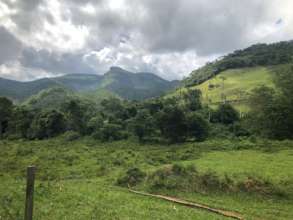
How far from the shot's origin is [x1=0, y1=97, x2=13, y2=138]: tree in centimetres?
8450

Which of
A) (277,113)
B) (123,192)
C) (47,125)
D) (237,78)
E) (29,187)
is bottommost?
(123,192)

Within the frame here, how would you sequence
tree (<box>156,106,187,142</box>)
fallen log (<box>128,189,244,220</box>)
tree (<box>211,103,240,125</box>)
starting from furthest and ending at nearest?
tree (<box>211,103,240,125</box>) → tree (<box>156,106,187,142</box>) → fallen log (<box>128,189,244,220</box>)

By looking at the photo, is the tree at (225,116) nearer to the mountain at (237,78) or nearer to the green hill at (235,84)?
the green hill at (235,84)

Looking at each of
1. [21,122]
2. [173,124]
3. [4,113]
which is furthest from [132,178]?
[4,113]

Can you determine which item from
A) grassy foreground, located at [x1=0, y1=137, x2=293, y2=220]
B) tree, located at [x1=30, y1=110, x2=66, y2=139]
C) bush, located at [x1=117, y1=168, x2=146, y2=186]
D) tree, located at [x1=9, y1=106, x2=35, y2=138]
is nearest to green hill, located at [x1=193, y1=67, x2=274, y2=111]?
tree, located at [x1=30, y1=110, x2=66, y2=139]

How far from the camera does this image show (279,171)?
2342 centimetres

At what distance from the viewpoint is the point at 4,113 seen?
8525 cm

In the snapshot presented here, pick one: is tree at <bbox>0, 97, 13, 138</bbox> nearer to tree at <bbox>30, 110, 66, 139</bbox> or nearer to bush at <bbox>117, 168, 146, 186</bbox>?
tree at <bbox>30, 110, 66, 139</bbox>

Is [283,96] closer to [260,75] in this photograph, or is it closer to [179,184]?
[179,184]

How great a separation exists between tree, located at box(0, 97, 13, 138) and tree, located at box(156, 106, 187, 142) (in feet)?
172

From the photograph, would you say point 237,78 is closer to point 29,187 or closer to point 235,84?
point 235,84

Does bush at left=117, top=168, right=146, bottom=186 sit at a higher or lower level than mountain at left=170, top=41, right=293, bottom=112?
lower

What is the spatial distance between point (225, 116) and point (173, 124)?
24229mm

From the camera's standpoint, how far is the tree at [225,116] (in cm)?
7288
